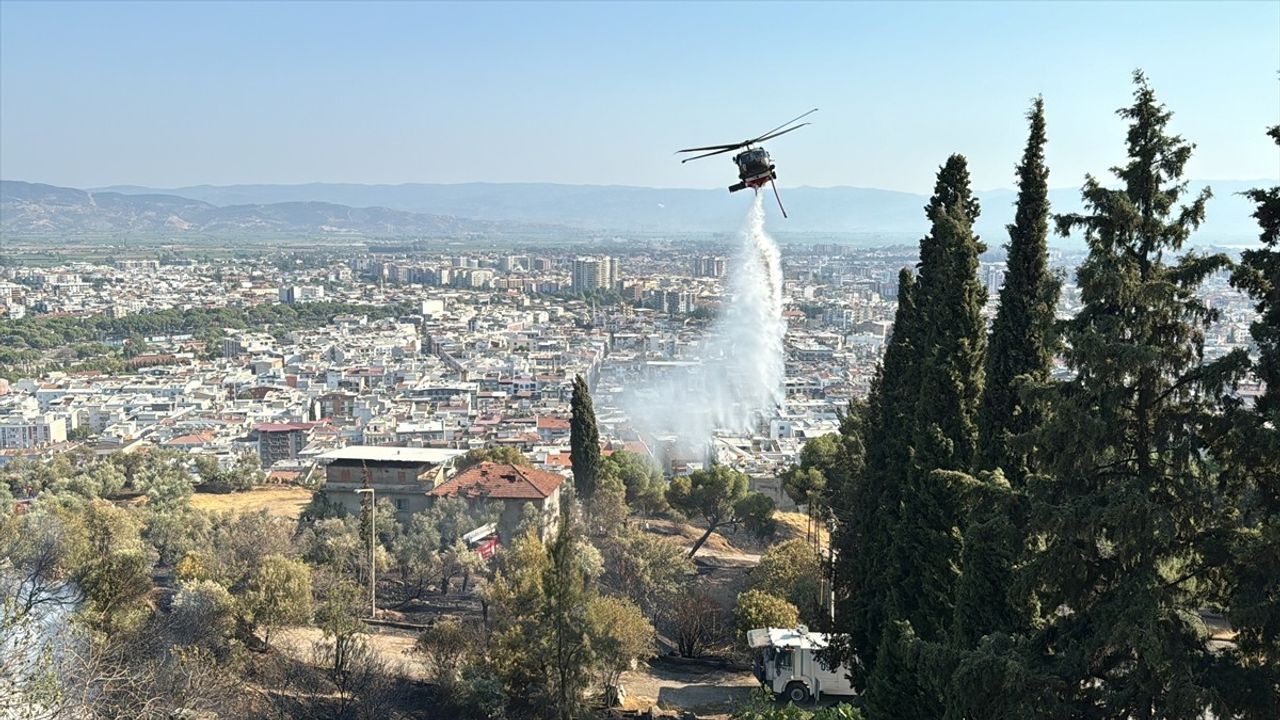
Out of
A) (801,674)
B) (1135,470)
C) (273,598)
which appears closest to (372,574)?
(273,598)

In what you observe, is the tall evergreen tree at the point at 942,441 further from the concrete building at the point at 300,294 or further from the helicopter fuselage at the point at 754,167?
the concrete building at the point at 300,294

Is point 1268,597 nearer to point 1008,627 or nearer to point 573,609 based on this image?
point 1008,627

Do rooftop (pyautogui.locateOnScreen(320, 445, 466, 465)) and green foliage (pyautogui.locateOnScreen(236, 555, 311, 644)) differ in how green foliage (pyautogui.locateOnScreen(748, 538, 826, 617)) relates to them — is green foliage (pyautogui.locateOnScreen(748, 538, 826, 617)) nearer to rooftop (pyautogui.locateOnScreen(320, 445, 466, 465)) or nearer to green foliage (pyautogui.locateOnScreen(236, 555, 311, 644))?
green foliage (pyautogui.locateOnScreen(236, 555, 311, 644))

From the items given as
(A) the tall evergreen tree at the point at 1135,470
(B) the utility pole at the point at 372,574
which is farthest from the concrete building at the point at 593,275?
(A) the tall evergreen tree at the point at 1135,470

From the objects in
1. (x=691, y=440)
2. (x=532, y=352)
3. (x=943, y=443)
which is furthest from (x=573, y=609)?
(x=532, y=352)

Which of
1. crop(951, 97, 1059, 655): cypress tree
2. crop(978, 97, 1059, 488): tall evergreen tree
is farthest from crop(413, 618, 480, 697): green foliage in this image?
crop(978, 97, 1059, 488): tall evergreen tree

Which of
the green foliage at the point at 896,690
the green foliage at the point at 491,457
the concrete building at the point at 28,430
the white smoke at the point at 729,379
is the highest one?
the green foliage at the point at 896,690
